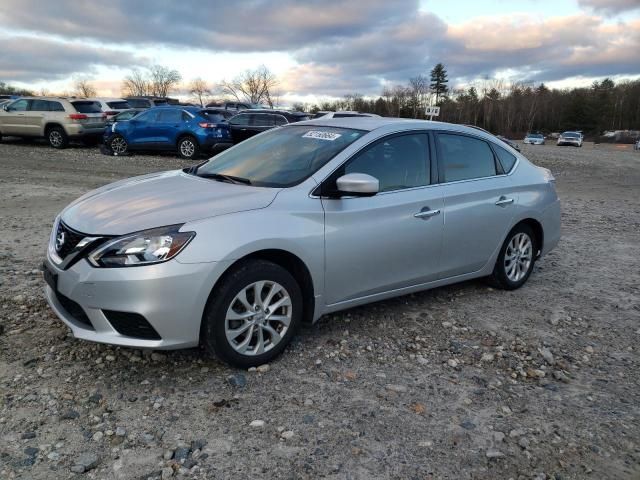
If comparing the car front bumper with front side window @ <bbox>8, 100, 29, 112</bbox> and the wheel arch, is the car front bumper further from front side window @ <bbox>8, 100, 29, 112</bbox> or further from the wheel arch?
front side window @ <bbox>8, 100, 29, 112</bbox>

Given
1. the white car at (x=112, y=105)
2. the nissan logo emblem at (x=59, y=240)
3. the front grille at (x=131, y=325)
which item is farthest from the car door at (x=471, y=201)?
the white car at (x=112, y=105)

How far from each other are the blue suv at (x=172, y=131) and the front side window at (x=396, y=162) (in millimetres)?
11938

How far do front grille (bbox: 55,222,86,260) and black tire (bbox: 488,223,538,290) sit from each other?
359 centimetres

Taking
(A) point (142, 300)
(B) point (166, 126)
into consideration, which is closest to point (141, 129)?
(B) point (166, 126)

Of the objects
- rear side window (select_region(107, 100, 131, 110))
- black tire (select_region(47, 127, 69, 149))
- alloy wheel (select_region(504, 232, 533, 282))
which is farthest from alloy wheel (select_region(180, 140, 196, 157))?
alloy wheel (select_region(504, 232, 533, 282))

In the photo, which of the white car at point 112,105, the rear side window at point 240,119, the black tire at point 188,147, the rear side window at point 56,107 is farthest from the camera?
the white car at point 112,105

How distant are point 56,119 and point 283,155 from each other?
16026mm

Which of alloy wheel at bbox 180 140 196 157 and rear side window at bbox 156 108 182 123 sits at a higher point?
rear side window at bbox 156 108 182 123

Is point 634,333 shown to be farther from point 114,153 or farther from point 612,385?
point 114,153

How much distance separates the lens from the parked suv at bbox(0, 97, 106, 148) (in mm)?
17594

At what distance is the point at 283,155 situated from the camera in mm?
4246

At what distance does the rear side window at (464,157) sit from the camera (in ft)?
15.1

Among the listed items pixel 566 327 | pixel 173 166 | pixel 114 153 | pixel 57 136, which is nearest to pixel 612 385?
pixel 566 327

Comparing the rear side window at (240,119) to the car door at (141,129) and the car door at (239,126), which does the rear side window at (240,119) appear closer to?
the car door at (239,126)
